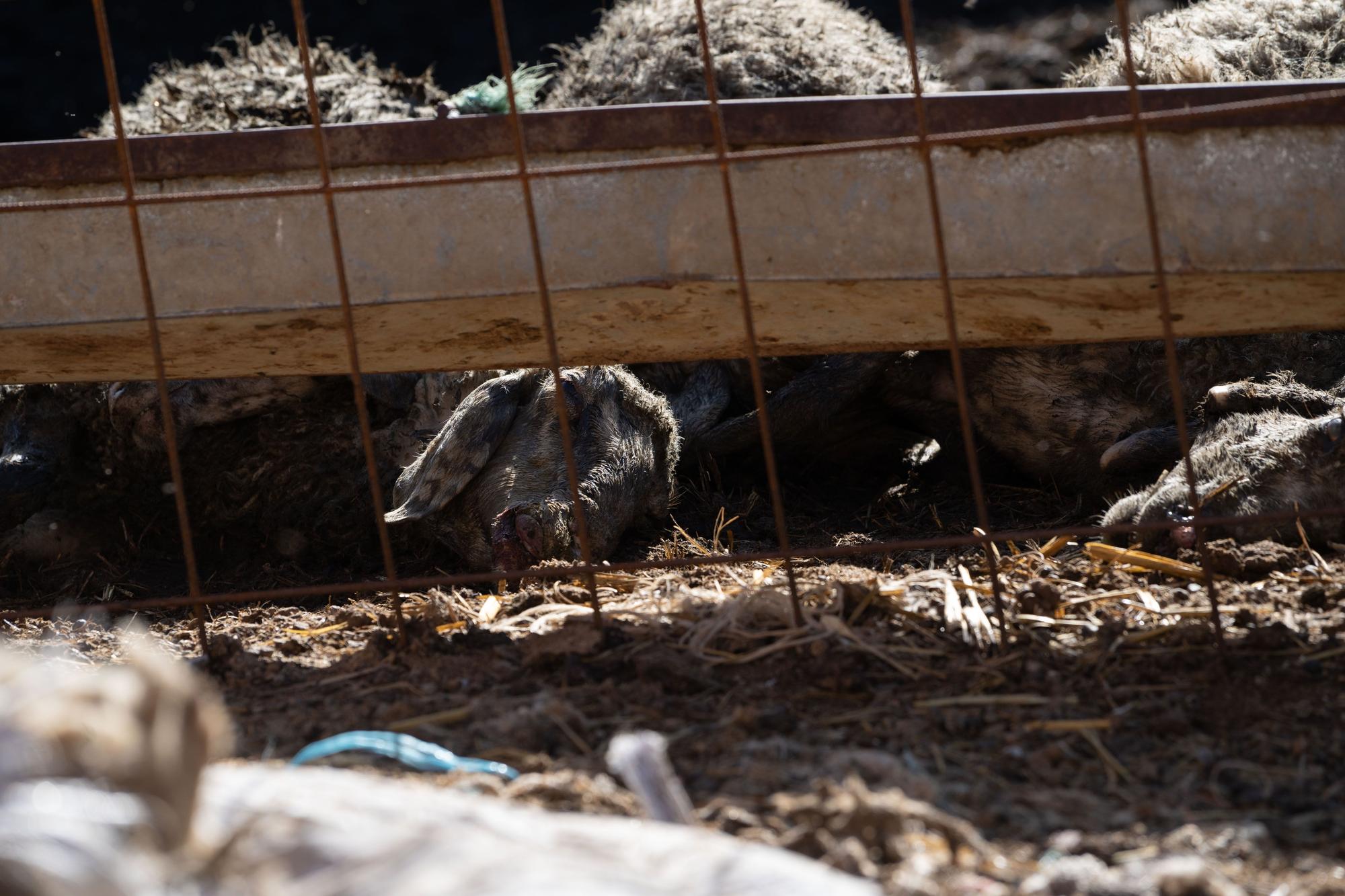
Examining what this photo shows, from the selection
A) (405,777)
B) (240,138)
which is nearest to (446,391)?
(240,138)

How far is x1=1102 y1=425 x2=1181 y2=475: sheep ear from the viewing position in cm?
464

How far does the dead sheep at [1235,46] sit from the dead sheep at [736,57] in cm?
108

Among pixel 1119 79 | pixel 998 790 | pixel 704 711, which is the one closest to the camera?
pixel 998 790

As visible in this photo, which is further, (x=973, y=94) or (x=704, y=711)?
(x=973, y=94)

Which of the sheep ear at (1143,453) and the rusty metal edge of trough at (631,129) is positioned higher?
the rusty metal edge of trough at (631,129)

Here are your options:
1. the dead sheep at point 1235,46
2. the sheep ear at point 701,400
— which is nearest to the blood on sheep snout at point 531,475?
the sheep ear at point 701,400

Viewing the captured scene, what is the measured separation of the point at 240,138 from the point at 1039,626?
7.84 feet

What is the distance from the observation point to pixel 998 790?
2.12m

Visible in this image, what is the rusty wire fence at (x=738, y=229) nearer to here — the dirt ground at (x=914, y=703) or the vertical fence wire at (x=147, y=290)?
the vertical fence wire at (x=147, y=290)

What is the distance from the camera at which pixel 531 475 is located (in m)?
4.60

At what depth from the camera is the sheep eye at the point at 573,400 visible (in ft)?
16.0

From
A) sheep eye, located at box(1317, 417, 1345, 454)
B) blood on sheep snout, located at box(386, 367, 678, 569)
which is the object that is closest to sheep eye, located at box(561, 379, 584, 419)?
blood on sheep snout, located at box(386, 367, 678, 569)

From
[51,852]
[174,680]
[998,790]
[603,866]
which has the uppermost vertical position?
[174,680]

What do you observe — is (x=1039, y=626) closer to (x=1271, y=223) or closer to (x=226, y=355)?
(x=1271, y=223)
